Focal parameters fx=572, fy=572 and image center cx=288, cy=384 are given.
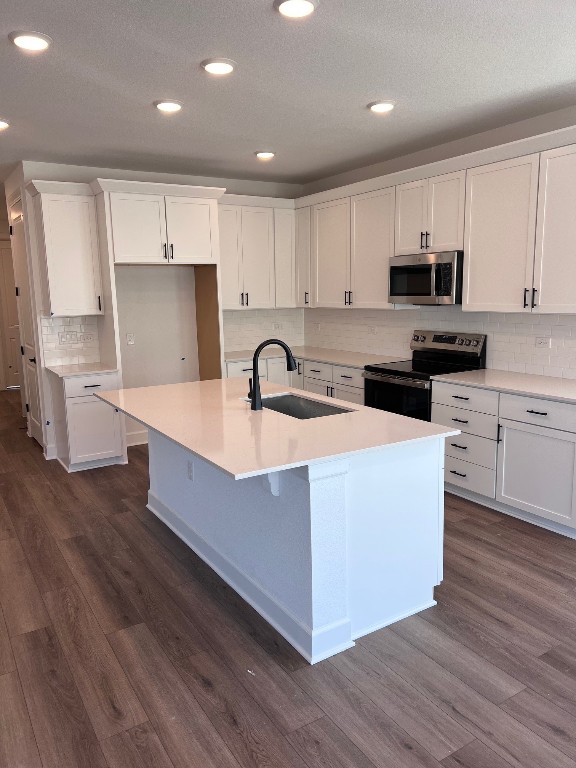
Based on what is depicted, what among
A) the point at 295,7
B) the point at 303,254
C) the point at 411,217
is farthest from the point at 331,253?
the point at 295,7

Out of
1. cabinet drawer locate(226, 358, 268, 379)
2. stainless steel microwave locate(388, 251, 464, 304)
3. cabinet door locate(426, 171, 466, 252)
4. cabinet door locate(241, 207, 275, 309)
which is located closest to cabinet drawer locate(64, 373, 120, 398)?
cabinet drawer locate(226, 358, 268, 379)

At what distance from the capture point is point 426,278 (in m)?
4.37

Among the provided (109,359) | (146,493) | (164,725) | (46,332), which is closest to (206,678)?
(164,725)

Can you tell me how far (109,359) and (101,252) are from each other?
0.94 metres

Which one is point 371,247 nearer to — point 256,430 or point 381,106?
point 381,106

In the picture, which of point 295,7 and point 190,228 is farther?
point 190,228

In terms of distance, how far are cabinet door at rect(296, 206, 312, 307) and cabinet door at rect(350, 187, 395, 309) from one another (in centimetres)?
70

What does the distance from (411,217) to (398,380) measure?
1.30m

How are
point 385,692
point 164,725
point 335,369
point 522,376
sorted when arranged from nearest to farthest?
point 164,725 < point 385,692 < point 522,376 < point 335,369

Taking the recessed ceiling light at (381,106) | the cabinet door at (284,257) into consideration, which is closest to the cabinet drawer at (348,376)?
the cabinet door at (284,257)

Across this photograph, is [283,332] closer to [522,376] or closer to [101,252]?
[101,252]

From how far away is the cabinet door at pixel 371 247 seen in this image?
4785 mm

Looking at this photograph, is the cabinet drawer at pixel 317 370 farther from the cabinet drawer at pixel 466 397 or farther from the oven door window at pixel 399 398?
the cabinet drawer at pixel 466 397

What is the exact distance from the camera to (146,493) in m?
4.34
